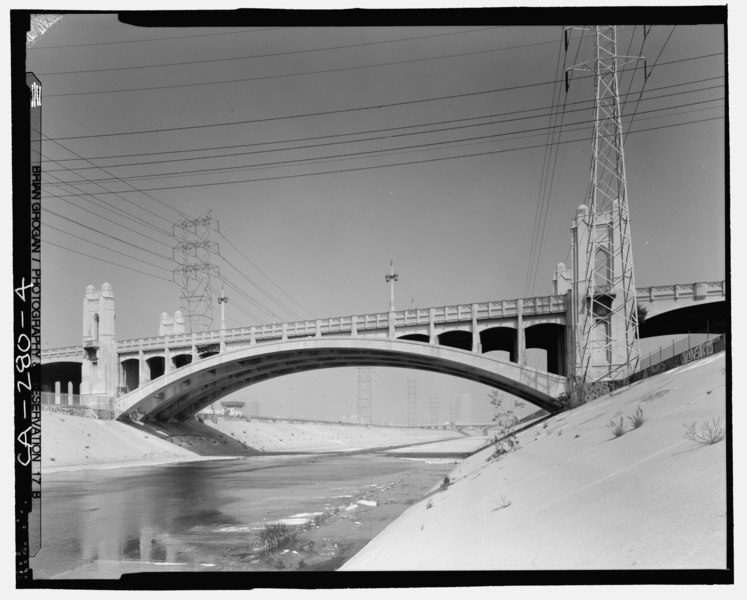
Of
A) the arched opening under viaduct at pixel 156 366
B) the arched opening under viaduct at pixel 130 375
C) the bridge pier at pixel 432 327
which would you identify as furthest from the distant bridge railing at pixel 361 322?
the arched opening under viaduct at pixel 156 366

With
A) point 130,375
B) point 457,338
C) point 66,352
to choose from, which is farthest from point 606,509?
point 130,375

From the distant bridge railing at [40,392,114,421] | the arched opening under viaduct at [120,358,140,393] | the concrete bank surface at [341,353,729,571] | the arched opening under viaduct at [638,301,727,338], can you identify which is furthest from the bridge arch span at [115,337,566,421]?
the concrete bank surface at [341,353,729,571]

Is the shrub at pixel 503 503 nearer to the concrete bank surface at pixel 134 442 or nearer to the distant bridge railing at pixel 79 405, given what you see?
the concrete bank surface at pixel 134 442

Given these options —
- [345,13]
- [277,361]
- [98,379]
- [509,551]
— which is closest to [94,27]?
[345,13]

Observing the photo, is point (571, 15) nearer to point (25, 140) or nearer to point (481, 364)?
point (25, 140)

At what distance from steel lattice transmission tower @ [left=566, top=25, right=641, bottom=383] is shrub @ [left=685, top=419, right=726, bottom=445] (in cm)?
931

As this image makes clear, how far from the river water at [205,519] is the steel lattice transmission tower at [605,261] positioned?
8.58 m

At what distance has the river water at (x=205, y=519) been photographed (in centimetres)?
1211

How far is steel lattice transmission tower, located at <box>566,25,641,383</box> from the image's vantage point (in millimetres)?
18547

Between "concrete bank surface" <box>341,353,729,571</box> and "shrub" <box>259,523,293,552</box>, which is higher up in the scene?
"concrete bank surface" <box>341,353,729,571</box>

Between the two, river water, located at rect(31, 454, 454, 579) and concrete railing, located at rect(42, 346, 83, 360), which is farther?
concrete railing, located at rect(42, 346, 83, 360)

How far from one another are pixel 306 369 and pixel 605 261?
1660 inches

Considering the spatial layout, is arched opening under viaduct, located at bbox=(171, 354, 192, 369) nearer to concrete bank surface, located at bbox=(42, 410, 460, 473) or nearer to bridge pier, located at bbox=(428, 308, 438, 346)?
concrete bank surface, located at bbox=(42, 410, 460, 473)

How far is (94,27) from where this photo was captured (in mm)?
13125
